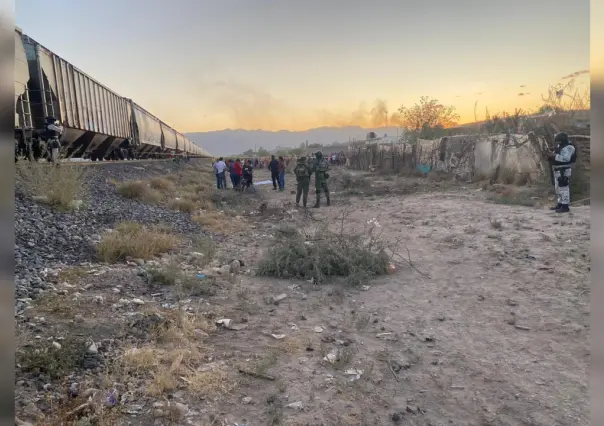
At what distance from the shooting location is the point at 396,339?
11.4ft

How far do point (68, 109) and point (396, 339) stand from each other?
11313mm

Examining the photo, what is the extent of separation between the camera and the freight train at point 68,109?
28.4 feet

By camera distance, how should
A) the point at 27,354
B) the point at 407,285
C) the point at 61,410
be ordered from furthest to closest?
the point at 407,285 < the point at 27,354 < the point at 61,410

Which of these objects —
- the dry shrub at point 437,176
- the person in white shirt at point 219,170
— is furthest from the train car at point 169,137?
the dry shrub at point 437,176

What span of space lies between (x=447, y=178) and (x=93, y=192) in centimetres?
1356

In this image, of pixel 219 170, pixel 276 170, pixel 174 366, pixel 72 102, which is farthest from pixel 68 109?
pixel 174 366

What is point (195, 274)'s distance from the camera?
505cm

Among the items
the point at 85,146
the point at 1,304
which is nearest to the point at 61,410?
the point at 1,304

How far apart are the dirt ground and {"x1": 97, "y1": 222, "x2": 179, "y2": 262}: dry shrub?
1.07 ft

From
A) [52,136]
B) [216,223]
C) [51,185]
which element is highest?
[52,136]

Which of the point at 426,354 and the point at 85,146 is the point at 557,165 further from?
the point at 85,146

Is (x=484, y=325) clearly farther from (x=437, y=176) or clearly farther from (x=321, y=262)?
(x=437, y=176)

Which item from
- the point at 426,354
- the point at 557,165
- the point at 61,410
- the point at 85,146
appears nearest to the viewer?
the point at 61,410

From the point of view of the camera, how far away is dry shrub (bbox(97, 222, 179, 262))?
17.3 feet
